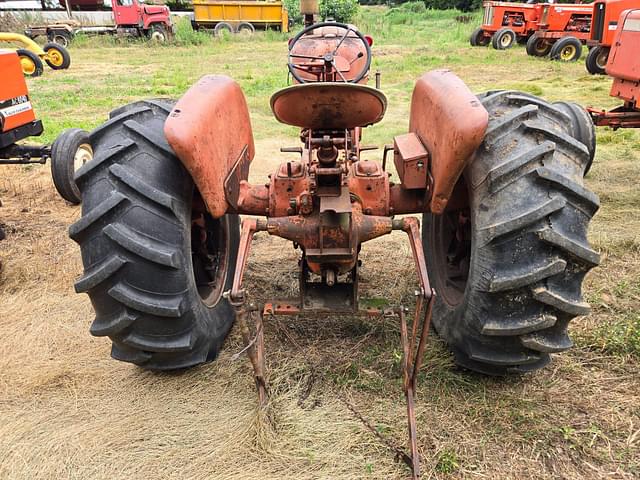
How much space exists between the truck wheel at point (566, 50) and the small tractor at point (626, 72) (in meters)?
9.87

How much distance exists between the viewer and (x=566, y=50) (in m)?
14.3

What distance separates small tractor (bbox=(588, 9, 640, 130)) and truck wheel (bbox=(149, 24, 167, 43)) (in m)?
19.2

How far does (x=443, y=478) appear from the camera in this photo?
83.7 inches

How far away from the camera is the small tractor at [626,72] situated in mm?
4809

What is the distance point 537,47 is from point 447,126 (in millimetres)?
15190

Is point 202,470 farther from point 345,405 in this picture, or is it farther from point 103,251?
point 103,251

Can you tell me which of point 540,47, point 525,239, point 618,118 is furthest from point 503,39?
point 525,239

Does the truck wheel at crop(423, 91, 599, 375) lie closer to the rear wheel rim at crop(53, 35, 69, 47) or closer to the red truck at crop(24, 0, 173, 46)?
the red truck at crop(24, 0, 173, 46)

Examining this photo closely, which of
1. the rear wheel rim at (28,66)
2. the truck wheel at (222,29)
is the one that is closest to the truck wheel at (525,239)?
the rear wheel rim at (28,66)

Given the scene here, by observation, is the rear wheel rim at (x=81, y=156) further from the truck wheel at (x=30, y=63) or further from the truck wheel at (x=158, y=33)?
the truck wheel at (x=158, y=33)

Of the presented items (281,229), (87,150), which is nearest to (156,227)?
(281,229)

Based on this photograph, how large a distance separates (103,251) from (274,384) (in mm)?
1055

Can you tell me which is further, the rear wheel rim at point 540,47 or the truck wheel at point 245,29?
the truck wheel at point 245,29

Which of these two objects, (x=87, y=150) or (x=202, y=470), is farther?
(x=87, y=150)
